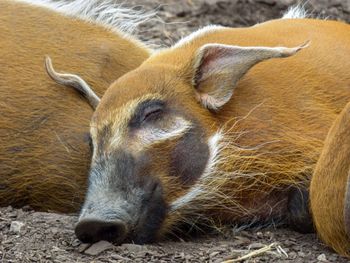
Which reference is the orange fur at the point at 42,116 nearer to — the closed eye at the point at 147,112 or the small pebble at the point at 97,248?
the closed eye at the point at 147,112

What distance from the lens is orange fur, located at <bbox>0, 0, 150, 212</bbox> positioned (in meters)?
5.62

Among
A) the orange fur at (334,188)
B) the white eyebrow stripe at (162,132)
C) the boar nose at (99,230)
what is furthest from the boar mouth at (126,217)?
the orange fur at (334,188)

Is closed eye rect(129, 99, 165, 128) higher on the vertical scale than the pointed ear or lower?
lower

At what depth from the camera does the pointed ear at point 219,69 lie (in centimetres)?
532

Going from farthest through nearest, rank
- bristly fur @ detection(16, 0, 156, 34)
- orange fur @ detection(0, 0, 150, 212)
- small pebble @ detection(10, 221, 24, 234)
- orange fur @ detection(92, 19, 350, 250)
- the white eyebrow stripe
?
bristly fur @ detection(16, 0, 156, 34), orange fur @ detection(0, 0, 150, 212), orange fur @ detection(92, 19, 350, 250), the white eyebrow stripe, small pebble @ detection(10, 221, 24, 234)

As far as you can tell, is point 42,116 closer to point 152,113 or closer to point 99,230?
point 152,113

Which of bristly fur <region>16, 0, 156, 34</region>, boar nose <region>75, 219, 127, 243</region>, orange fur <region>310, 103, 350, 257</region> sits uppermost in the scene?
bristly fur <region>16, 0, 156, 34</region>

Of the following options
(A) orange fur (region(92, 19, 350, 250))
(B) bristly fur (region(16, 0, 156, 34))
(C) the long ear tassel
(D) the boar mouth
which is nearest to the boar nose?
(D) the boar mouth

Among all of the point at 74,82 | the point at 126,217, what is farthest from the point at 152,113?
the point at 74,82

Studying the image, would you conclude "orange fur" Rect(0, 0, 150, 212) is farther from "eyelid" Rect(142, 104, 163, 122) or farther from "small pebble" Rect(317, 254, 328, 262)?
"small pebble" Rect(317, 254, 328, 262)

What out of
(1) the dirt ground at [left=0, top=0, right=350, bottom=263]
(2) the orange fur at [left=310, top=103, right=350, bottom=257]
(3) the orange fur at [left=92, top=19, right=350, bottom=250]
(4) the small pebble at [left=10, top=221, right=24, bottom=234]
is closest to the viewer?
(2) the orange fur at [left=310, top=103, right=350, bottom=257]

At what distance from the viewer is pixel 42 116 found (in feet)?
18.8

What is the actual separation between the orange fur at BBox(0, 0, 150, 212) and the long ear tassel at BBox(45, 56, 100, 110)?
5cm

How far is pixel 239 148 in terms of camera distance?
17.6 ft
